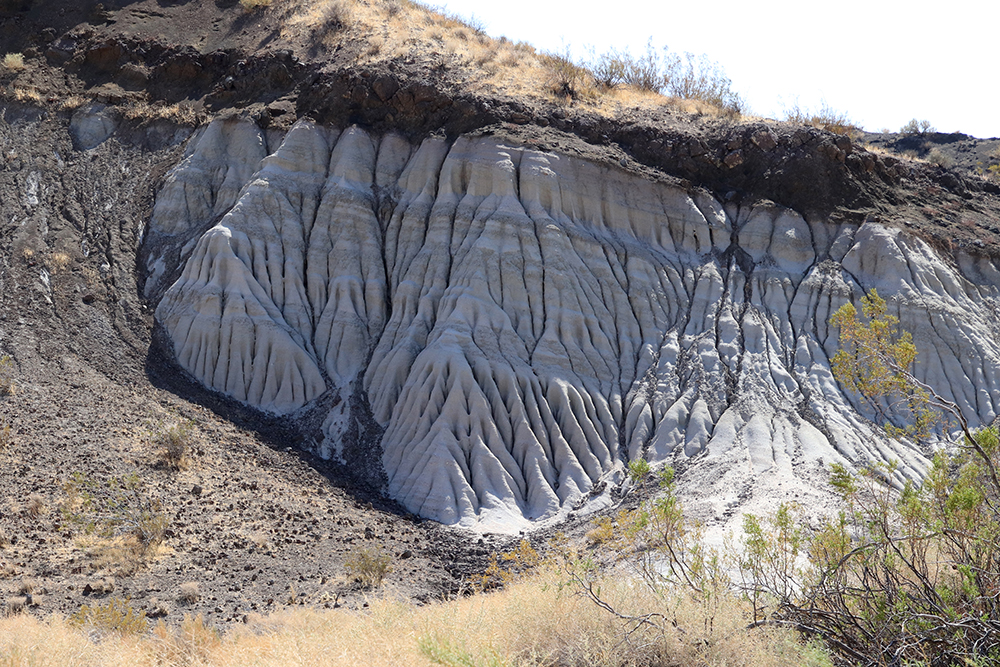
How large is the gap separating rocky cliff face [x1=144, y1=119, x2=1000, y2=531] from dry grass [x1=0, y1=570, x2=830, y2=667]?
29.3 ft

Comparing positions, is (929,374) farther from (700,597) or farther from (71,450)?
(71,450)

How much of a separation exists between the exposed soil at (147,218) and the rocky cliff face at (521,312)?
1.07 metres

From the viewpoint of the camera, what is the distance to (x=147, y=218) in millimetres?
29500

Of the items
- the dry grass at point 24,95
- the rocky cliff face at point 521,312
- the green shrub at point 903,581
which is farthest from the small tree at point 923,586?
the dry grass at point 24,95

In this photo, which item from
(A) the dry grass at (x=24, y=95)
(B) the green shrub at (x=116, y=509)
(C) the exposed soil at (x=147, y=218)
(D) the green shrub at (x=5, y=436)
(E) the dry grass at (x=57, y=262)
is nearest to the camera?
(C) the exposed soil at (x=147, y=218)

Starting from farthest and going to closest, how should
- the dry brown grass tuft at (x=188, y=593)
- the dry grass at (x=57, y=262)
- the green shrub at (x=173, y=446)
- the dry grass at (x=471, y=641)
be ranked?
the dry grass at (x=57, y=262) → the green shrub at (x=173, y=446) → the dry brown grass tuft at (x=188, y=593) → the dry grass at (x=471, y=641)

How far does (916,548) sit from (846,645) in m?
1.62

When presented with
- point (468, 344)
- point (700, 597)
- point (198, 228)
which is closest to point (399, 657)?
point (700, 597)

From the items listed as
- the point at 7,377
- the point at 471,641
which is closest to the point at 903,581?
the point at 471,641

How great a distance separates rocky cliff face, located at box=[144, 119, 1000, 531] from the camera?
73.0ft

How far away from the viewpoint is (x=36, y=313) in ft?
82.0

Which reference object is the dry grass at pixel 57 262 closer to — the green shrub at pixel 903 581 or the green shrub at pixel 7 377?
the green shrub at pixel 7 377

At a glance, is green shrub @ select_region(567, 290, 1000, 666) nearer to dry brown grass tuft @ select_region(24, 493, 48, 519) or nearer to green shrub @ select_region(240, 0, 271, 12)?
dry brown grass tuft @ select_region(24, 493, 48, 519)

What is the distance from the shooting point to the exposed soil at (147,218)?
55.0 feet
